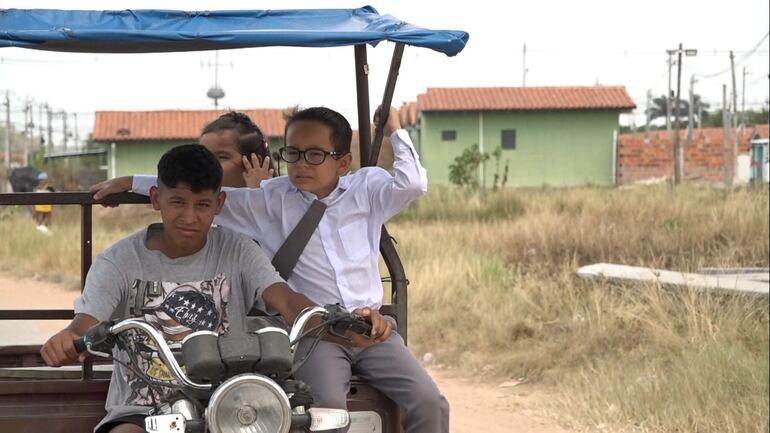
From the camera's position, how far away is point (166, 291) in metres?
3.62

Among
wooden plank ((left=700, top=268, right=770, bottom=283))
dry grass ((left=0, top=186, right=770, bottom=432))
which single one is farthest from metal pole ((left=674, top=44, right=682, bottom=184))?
wooden plank ((left=700, top=268, right=770, bottom=283))

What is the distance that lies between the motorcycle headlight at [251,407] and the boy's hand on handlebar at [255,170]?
7.57 ft

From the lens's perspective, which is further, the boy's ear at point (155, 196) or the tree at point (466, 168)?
the tree at point (466, 168)

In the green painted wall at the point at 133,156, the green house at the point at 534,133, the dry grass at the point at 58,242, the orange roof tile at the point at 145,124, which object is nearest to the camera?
the dry grass at the point at 58,242

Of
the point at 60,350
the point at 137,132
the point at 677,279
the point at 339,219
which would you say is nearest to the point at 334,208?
the point at 339,219

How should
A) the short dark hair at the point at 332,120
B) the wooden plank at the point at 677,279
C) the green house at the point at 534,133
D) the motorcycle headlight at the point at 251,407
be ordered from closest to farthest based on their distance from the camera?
the motorcycle headlight at the point at 251,407, the short dark hair at the point at 332,120, the wooden plank at the point at 677,279, the green house at the point at 534,133

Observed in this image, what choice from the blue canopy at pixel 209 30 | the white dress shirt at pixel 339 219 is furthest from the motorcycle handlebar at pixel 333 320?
the blue canopy at pixel 209 30

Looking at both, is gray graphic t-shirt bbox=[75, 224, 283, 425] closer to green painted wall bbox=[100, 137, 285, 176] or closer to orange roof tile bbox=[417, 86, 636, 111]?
green painted wall bbox=[100, 137, 285, 176]

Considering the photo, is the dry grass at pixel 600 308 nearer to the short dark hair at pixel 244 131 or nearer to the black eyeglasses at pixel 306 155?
the short dark hair at pixel 244 131

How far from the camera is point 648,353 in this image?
8.89m

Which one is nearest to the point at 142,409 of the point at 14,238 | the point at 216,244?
the point at 216,244

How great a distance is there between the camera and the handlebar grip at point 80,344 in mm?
3038

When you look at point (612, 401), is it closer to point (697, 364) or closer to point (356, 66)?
point (697, 364)

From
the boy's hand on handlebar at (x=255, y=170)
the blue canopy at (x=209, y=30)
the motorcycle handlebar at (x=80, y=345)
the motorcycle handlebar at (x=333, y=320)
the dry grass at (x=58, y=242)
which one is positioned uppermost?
the blue canopy at (x=209, y=30)
